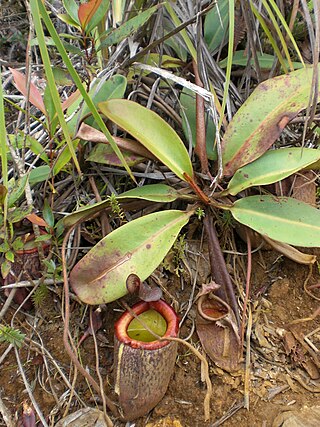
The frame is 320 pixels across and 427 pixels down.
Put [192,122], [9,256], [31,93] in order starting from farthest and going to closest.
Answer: [192,122] < [31,93] < [9,256]

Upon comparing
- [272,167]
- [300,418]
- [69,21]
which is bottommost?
[300,418]

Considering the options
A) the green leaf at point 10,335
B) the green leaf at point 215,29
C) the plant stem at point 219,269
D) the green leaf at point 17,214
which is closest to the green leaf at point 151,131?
the plant stem at point 219,269

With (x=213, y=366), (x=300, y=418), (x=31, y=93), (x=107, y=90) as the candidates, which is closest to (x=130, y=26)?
(x=107, y=90)

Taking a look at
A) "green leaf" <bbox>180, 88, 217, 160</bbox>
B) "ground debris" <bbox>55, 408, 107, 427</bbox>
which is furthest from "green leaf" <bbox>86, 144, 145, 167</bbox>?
"ground debris" <bbox>55, 408, 107, 427</bbox>

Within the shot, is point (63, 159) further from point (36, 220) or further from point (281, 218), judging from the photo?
point (281, 218)

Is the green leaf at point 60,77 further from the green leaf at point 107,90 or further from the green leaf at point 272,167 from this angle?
the green leaf at point 272,167

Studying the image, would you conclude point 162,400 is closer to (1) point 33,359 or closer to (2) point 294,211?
(1) point 33,359

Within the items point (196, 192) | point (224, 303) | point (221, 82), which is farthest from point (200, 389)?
point (221, 82)
